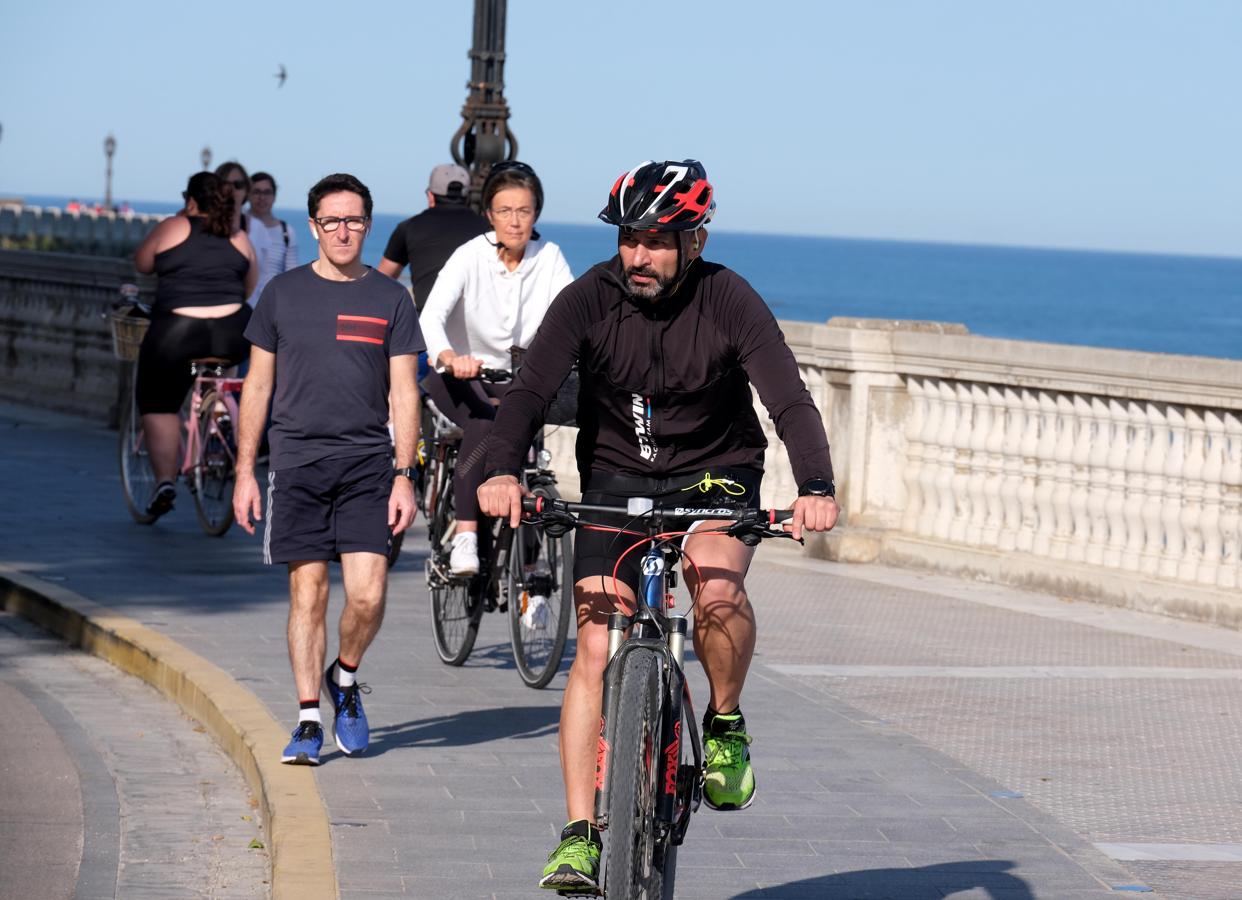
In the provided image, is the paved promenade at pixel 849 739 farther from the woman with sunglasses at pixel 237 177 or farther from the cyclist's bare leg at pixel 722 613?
the woman with sunglasses at pixel 237 177

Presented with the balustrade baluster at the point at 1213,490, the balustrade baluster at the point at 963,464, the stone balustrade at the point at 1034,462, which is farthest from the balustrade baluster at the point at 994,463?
the balustrade baluster at the point at 1213,490

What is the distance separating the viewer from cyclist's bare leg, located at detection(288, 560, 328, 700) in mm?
7379

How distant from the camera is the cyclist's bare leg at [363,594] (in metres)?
7.41

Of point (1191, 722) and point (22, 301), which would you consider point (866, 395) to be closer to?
point (1191, 722)

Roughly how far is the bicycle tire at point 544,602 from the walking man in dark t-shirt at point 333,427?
142 cm

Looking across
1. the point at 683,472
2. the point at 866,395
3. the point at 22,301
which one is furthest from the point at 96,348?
the point at 683,472

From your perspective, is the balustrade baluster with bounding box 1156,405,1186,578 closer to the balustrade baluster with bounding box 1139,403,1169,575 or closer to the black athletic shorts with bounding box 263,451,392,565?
the balustrade baluster with bounding box 1139,403,1169,575

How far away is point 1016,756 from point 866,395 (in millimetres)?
5225

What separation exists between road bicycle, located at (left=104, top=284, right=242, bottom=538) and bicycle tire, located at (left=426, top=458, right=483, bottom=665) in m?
3.45

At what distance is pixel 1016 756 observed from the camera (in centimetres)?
785

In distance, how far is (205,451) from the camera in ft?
42.3

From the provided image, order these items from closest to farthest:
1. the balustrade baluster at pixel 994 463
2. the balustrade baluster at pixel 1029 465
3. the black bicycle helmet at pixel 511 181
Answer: the black bicycle helmet at pixel 511 181, the balustrade baluster at pixel 1029 465, the balustrade baluster at pixel 994 463

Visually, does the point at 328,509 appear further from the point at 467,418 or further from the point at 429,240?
the point at 429,240

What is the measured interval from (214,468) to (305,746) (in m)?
5.82
